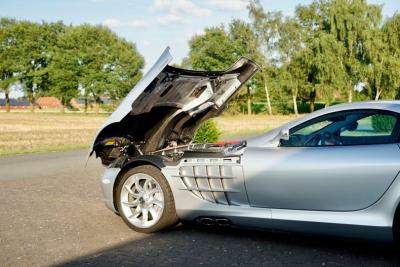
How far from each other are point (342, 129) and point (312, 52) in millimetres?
49114

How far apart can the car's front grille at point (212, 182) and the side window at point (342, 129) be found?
62 centimetres

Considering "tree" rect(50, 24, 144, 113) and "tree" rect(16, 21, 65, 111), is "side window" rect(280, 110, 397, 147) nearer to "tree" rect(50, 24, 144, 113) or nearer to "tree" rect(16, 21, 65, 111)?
"tree" rect(50, 24, 144, 113)

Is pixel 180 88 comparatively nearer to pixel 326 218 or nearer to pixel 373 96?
pixel 326 218

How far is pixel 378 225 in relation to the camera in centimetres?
409

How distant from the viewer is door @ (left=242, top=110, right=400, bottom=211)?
413cm

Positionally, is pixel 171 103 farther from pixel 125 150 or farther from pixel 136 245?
pixel 136 245

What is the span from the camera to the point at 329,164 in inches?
168

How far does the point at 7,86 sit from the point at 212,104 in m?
73.5

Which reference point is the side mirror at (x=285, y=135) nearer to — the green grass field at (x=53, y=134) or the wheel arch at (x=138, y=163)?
the wheel arch at (x=138, y=163)

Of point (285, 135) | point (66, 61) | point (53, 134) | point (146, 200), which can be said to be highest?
point (66, 61)

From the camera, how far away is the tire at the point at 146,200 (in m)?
5.16

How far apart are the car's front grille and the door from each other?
7.4 inches

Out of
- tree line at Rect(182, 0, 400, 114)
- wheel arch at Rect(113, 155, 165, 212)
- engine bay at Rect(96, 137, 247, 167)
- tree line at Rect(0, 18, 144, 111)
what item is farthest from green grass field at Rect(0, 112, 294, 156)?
tree line at Rect(0, 18, 144, 111)

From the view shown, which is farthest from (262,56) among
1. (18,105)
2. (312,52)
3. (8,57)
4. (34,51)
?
(18,105)
